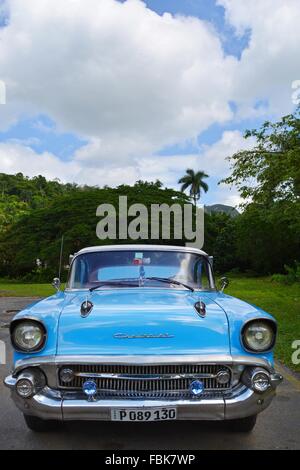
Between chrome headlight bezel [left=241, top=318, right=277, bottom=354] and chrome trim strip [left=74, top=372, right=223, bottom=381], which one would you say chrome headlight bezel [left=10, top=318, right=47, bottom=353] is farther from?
chrome headlight bezel [left=241, top=318, right=277, bottom=354]

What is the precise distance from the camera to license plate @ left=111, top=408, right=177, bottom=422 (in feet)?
10.7

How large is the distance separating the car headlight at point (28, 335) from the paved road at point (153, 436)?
2.60ft

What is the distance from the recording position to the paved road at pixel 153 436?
3.73 meters

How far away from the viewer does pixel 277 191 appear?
1716cm

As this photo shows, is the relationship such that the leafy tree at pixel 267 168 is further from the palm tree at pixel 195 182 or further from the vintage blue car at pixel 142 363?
the palm tree at pixel 195 182

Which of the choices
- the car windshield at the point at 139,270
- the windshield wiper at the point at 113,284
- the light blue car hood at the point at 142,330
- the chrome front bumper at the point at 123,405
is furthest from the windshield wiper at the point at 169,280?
the chrome front bumper at the point at 123,405

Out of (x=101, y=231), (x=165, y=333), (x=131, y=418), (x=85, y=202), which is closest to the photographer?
(x=131, y=418)

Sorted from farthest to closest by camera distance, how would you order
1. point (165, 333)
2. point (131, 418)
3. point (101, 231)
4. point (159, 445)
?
1. point (101, 231)
2. point (159, 445)
3. point (165, 333)
4. point (131, 418)

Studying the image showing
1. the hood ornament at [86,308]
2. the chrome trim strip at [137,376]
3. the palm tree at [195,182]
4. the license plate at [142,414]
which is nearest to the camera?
the license plate at [142,414]

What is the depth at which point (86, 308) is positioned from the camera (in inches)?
149

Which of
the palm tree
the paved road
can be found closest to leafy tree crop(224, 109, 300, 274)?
the paved road

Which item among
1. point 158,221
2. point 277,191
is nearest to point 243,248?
point 158,221
